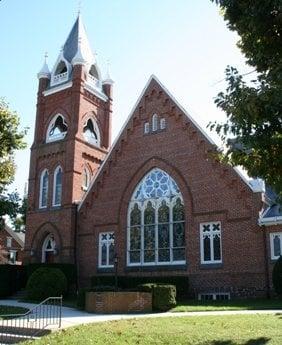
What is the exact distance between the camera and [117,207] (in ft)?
105

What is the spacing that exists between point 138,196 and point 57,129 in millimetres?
10298

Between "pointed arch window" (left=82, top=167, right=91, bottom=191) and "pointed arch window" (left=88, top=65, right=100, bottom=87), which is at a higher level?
"pointed arch window" (left=88, top=65, right=100, bottom=87)

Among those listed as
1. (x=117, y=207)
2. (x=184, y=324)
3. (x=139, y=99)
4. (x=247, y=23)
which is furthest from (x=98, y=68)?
(x=247, y=23)

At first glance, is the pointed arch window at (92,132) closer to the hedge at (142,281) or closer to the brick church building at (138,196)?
the brick church building at (138,196)

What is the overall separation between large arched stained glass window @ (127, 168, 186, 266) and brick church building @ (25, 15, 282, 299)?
0.06 m

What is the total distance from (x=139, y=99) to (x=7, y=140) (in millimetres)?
9960

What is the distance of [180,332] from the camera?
13.9 metres

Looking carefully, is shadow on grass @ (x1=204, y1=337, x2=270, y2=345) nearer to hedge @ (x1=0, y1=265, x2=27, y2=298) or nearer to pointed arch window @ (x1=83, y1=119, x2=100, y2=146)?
hedge @ (x1=0, y1=265, x2=27, y2=298)

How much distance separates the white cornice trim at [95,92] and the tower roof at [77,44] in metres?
2.24

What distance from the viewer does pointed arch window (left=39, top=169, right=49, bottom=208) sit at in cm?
3591

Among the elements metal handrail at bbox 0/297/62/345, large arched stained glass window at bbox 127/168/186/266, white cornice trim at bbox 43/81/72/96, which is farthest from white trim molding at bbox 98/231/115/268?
metal handrail at bbox 0/297/62/345

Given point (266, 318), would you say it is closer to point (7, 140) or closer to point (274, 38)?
point (274, 38)

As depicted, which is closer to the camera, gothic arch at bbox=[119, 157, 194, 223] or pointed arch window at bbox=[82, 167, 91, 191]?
gothic arch at bbox=[119, 157, 194, 223]

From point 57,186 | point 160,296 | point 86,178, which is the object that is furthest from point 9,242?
point 160,296
